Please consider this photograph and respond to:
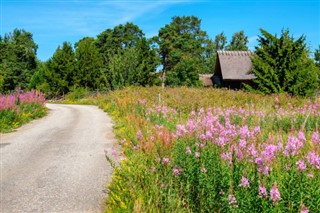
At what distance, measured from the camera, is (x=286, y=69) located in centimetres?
1953

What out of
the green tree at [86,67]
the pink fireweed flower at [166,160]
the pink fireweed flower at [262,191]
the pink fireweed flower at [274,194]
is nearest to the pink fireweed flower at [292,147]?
the pink fireweed flower at [262,191]

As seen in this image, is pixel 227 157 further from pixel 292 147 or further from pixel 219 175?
pixel 292 147

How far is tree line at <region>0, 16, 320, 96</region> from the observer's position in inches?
784

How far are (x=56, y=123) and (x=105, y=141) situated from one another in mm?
5350

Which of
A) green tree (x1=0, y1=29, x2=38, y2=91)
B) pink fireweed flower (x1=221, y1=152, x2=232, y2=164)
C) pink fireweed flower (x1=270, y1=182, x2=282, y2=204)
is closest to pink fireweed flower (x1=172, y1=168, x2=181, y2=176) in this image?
pink fireweed flower (x1=221, y1=152, x2=232, y2=164)

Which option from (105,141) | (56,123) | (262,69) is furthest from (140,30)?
(105,141)

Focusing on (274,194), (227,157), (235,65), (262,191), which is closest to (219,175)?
(227,157)

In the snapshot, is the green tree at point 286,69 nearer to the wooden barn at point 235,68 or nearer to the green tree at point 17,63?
the wooden barn at point 235,68

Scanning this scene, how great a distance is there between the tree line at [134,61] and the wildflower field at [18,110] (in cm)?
1151

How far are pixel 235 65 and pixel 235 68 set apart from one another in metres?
0.48

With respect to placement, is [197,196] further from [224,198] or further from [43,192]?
[43,192]

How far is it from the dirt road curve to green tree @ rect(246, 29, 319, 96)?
1227 centimetres

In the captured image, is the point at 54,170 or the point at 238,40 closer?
the point at 54,170

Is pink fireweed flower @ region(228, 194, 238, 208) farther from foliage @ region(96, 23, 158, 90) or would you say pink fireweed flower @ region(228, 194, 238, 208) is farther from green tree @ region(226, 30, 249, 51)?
green tree @ region(226, 30, 249, 51)
